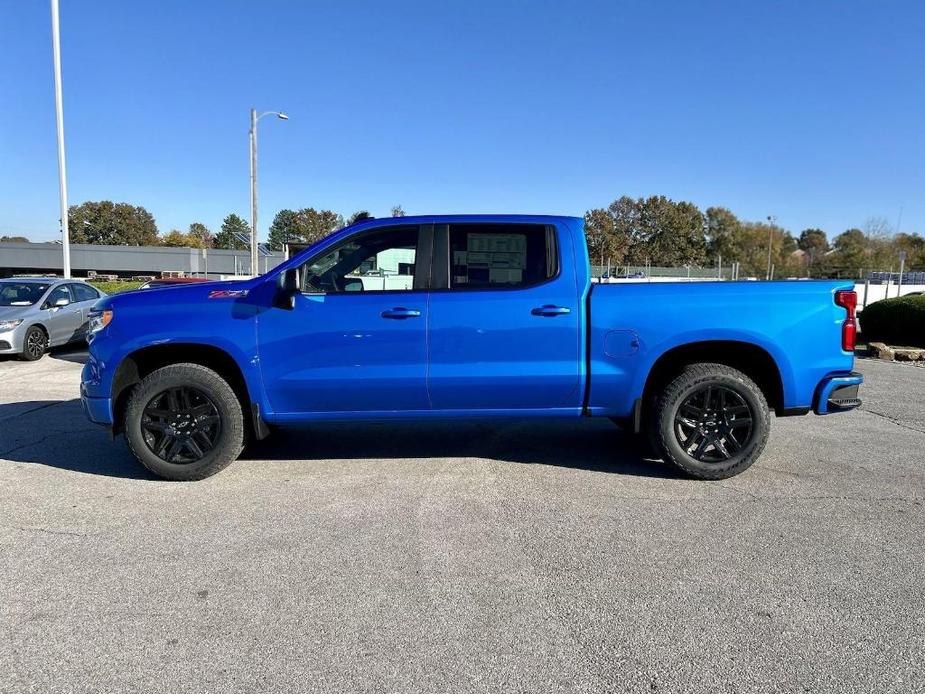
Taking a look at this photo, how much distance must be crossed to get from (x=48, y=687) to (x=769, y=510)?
401 cm

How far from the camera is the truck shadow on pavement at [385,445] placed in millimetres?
5207

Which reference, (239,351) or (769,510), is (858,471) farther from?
(239,351)

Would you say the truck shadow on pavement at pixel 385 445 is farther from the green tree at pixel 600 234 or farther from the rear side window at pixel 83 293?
the green tree at pixel 600 234

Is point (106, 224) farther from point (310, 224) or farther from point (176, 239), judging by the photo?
point (310, 224)

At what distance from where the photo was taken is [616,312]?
4613 mm

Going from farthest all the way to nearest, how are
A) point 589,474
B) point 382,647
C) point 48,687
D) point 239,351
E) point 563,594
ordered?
point 589,474 < point 239,351 < point 563,594 < point 382,647 < point 48,687

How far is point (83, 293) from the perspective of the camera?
13.0m

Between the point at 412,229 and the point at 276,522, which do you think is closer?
the point at 276,522

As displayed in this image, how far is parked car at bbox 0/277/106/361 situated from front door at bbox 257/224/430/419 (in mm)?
8506

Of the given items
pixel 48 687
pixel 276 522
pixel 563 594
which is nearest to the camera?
pixel 48 687

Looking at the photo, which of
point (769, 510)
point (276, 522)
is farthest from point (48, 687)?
point (769, 510)

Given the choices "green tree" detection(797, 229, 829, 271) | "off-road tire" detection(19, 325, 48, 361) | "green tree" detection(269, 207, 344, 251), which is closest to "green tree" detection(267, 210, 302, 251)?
"green tree" detection(269, 207, 344, 251)

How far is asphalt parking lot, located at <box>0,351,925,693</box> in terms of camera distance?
251 cm

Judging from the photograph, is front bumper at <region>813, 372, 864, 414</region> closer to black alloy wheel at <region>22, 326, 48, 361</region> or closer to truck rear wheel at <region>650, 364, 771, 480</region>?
truck rear wheel at <region>650, 364, 771, 480</region>
